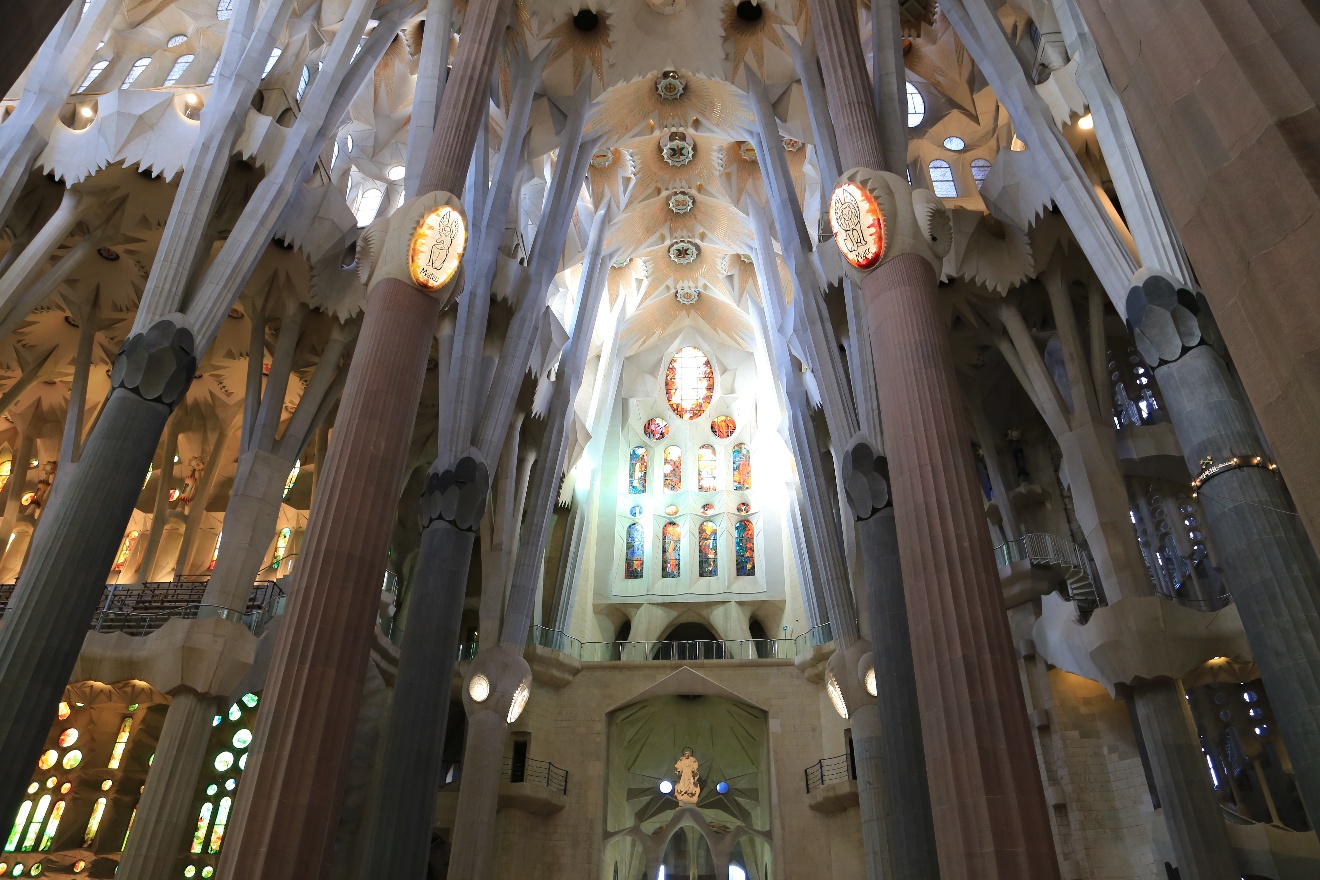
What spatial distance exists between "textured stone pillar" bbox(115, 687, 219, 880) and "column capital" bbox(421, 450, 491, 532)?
3987 millimetres

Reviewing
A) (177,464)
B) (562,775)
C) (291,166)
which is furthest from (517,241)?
(562,775)

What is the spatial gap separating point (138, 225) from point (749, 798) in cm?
1837

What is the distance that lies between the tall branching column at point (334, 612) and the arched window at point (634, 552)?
16842 mm

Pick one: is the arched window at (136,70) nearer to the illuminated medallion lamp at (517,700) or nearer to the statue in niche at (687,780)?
the illuminated medallion lamp at (517,700)

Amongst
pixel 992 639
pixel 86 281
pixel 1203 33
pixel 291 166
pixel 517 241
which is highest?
pixel 517 241

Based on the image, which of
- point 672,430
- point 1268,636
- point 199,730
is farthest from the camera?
point 672,430

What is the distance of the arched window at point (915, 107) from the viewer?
19703 mm

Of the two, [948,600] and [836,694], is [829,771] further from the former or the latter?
[948,600]

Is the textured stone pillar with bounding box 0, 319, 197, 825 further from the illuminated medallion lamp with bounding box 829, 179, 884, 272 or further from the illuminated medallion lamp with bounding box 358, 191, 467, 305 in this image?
the illuminated medallion lamp with bounding box 829, 179, 884, 272

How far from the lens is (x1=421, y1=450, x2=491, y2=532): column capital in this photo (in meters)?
13.5

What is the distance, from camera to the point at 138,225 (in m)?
14.6

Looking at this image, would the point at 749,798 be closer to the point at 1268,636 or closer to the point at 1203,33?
the point at 1268,636

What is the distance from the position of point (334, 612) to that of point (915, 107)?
1739cm

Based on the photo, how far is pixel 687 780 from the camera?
22.2 metres
